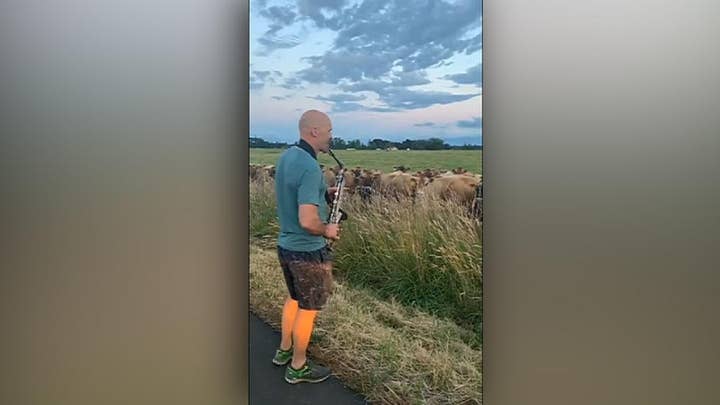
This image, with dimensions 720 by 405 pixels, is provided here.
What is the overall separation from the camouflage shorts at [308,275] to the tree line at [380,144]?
12.5 inches

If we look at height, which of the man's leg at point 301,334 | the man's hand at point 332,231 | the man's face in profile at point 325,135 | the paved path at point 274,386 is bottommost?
the paved path at point 274,386

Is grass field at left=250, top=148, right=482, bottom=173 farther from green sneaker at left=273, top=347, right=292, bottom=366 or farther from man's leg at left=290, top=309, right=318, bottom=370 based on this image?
green sneaker at left=273, top=347, right=292, bottom=366

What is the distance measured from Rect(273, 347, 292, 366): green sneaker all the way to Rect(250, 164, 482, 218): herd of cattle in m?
0.53

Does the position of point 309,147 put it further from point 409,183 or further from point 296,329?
point 296,329

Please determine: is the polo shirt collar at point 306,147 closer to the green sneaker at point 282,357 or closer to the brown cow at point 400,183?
the brown cow at point 400,183

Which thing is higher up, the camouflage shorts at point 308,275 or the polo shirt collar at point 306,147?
the polo shirt collar at point 306,147

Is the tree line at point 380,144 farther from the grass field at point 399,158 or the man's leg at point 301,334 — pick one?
the man's leg at point 301,334

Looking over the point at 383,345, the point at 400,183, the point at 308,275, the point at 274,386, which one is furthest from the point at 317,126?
the point at 274,386

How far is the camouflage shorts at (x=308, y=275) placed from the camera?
1.64 metres

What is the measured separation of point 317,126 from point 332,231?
12.8 inches

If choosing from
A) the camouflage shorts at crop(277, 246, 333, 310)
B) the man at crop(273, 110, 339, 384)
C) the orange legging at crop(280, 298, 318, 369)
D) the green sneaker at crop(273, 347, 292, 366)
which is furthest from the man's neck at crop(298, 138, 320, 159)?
the green sneaker at crop(273, 347, 292, 366)
